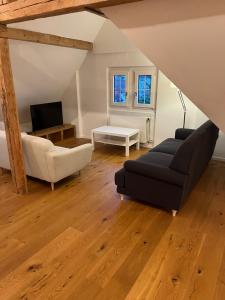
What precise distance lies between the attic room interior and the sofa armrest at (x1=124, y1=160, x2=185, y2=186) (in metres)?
0.01

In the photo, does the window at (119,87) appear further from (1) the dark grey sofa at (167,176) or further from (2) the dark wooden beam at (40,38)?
(1) the dark grey sofa at (167,176)

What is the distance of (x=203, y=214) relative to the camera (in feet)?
8.82

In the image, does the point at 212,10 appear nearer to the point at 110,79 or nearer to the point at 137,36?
the point at 137,36

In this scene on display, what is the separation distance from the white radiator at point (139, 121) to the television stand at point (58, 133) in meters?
1.32

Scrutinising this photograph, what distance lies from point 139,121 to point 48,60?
228cm

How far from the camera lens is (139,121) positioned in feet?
16.8

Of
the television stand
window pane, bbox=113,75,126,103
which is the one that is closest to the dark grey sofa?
window pane, bbox=113,75,126,103

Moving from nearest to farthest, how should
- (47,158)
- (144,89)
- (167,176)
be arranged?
(167,176)
(47,158)
(144,89)

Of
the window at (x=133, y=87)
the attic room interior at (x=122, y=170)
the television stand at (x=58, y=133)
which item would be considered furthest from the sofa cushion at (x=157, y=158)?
the television stand at (x=58, y=133)

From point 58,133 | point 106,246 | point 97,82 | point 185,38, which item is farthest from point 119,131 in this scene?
point 185,38

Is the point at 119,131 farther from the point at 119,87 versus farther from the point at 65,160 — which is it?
the point at 65,160

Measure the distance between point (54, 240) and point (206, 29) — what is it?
2215 mm

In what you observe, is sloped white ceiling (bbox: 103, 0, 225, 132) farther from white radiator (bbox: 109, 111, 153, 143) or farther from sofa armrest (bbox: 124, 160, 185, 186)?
white radiator (bbox: 109, 111, 153, 143)

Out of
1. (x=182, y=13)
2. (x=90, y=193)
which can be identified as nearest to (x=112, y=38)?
(x=90, y=193)
